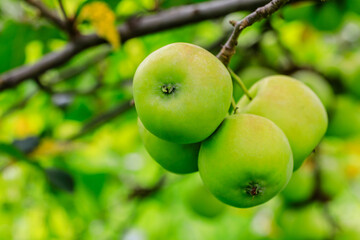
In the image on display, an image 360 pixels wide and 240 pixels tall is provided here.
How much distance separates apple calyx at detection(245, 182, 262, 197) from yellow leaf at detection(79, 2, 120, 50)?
648 millimetres

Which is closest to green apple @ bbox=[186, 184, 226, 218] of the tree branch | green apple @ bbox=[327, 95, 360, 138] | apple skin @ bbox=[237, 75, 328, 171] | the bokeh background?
the bokeh background

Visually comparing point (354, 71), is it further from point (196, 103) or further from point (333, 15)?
point (196, 103)

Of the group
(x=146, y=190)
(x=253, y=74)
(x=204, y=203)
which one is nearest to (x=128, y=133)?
(x=146, y=190)

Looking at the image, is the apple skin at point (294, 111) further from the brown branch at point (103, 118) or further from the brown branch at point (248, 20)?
the brown branch at point (103, 118)

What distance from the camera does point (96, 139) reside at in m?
2.24

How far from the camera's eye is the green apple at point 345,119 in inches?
62.2

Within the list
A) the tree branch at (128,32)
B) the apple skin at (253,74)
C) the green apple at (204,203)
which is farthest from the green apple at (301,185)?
the tree branch at (128,32)

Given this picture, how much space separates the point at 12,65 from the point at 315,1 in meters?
1.08

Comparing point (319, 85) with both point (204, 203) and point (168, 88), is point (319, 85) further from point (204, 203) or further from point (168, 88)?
point (168, 88)

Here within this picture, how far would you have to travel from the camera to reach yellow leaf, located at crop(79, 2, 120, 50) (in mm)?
1281

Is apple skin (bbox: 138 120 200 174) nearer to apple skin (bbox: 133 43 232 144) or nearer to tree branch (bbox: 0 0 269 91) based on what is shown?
apple skin (bbox: 133 43 232 144)

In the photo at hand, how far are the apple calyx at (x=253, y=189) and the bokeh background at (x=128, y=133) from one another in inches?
25.5

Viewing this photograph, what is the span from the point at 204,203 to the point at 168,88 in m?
1.01

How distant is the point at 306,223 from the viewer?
63.9 inches
